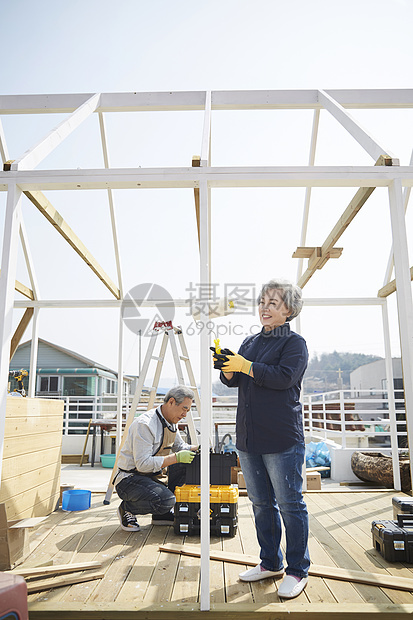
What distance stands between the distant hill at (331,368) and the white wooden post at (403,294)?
58981 mm

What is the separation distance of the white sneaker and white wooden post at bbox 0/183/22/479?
1.41 metres

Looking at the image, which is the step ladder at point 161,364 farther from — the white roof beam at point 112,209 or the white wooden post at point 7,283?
the white wooden post at point 7,283

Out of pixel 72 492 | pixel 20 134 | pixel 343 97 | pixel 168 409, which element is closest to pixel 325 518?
pixel 168 409

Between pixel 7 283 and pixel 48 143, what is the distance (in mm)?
986

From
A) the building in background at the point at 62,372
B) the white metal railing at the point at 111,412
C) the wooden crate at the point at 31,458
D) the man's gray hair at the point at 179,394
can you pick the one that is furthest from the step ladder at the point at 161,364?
the building in background at the point at 62,372

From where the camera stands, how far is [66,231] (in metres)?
3.54

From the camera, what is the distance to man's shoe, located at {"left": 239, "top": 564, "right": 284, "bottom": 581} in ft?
7.45

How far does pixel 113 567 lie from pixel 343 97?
12.8 feet

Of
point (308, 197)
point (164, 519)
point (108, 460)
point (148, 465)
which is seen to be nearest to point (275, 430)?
point (148, 465)

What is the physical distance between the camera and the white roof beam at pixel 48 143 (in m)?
2.46

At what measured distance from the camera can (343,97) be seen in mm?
4000

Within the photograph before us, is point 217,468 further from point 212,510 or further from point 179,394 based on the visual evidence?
point 179,394

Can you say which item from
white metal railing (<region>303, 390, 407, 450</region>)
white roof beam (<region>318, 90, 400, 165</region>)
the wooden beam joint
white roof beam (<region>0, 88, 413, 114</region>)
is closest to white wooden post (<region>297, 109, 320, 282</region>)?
white roof beam (<region>0, 88, 413, 114</region>)

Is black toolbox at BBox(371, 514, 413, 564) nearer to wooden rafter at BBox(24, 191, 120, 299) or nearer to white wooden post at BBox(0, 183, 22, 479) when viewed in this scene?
white wooden post at BBox(0, 183, 22, 479)
